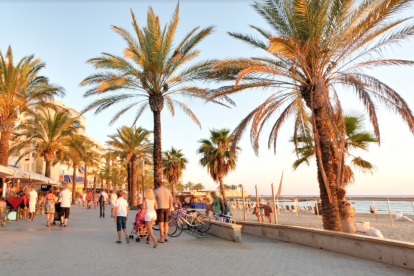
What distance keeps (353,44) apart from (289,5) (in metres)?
2.59

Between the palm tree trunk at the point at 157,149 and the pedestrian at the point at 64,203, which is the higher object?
the palm tree trunk at the point at 157,149

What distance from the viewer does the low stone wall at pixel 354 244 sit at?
534 centimetres

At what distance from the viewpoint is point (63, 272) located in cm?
521

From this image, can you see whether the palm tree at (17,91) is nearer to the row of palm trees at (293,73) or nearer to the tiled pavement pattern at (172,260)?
the row of palm trees at (293,73)

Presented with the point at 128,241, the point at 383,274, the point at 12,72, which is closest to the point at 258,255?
the point at 383,274

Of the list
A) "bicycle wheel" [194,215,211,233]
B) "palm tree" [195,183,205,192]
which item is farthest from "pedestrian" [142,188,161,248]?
"palm tree" [195,183,205,192]

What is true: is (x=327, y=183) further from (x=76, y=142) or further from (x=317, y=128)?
(x=76, y=142)

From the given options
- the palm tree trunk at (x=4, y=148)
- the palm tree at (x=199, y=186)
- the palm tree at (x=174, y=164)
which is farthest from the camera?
the palm tree at (x=199, y=186)

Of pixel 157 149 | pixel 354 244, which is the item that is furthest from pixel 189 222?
pixel 354 244

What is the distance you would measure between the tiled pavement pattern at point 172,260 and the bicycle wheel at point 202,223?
6.71 ft

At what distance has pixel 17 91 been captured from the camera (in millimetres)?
17672

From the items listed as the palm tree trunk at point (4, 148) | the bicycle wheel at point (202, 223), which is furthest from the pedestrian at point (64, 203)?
the palm tree trunk at point (4, 148)

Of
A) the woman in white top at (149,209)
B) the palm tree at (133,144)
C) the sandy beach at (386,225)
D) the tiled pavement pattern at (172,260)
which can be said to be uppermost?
the palm tree at (133,144)

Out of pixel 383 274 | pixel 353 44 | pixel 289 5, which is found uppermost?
pixel 289 5
